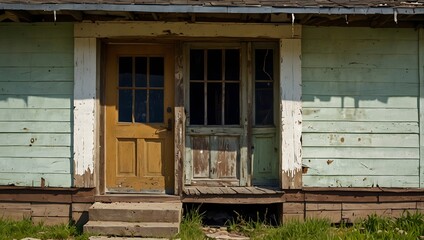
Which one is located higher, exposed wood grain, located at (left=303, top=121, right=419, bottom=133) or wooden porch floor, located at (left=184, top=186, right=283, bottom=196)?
exposed wood grain, located at (left=303, top=121, right=419, bottom=133)

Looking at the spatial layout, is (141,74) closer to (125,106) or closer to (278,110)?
(125,106)

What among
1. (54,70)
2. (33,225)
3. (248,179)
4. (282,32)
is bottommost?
(33,225)

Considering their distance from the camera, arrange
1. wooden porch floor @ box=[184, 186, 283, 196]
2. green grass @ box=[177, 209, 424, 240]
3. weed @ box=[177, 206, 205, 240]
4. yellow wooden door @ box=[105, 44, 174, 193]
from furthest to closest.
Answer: yellow wooden door @ box=[105, 44, 174, 193] → wooden porch floor @ box=[184, 186, 283, 196] → weed @ box=[177, 206, 205, 240] → green grass @ box=[177, 209, 424, 240]

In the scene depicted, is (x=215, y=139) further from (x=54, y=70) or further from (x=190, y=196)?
(x=54, y=70)

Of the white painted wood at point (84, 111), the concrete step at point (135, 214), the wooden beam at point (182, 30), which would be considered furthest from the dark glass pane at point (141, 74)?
the concrete step at point (135, 214)

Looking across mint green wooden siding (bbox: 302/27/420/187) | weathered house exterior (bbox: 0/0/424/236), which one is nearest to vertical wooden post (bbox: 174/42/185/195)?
weathered house exterior (bbox: 0/0/424/236)

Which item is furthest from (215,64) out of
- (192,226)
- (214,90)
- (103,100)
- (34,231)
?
(34,231)

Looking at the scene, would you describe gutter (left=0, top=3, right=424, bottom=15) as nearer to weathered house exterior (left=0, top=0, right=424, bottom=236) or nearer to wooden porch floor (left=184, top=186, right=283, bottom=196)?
weathered house exterior (left=0, top=0, right=424, bottom=236)

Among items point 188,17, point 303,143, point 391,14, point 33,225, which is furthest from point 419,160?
point 33,225

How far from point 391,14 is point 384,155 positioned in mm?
1864

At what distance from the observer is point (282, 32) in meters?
6.32

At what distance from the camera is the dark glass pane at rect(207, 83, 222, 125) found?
6.62m

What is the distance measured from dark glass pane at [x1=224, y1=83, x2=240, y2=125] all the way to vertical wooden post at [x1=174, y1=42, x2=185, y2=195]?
2.10ft

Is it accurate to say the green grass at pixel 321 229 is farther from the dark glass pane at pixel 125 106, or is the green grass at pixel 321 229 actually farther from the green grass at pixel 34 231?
the dark glass pane at pixel 125 106
